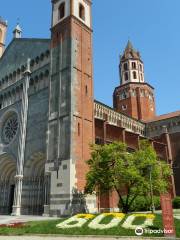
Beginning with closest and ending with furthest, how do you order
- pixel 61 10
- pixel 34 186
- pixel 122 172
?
pixel 122 172 < pixel 34 186 < pixel 61 10

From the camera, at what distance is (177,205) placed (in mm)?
39219

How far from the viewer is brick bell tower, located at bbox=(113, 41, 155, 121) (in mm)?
61875

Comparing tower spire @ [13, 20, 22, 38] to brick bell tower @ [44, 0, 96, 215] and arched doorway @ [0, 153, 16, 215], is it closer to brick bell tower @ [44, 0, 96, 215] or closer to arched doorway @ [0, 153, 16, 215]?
brick bell tower @ [44, 0, 96, 215]

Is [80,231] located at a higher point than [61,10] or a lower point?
lower

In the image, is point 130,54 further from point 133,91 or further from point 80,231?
point 80,231

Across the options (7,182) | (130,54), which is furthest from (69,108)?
(130,54)

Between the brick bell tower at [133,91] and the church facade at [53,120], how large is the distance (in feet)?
61.0

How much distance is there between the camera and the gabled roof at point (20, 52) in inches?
1479

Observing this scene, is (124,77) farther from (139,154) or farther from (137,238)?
(137,238)

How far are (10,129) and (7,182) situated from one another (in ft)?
22.6

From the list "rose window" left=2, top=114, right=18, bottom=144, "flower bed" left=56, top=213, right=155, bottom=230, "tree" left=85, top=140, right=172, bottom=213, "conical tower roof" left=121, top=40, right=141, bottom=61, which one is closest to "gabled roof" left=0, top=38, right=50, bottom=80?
"rose window" left=2, top=114, right=18, bottom=144

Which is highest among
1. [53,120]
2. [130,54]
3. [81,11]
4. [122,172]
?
[130,54]

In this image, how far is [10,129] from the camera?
37.5 m

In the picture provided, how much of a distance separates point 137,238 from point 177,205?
96.2 feet
